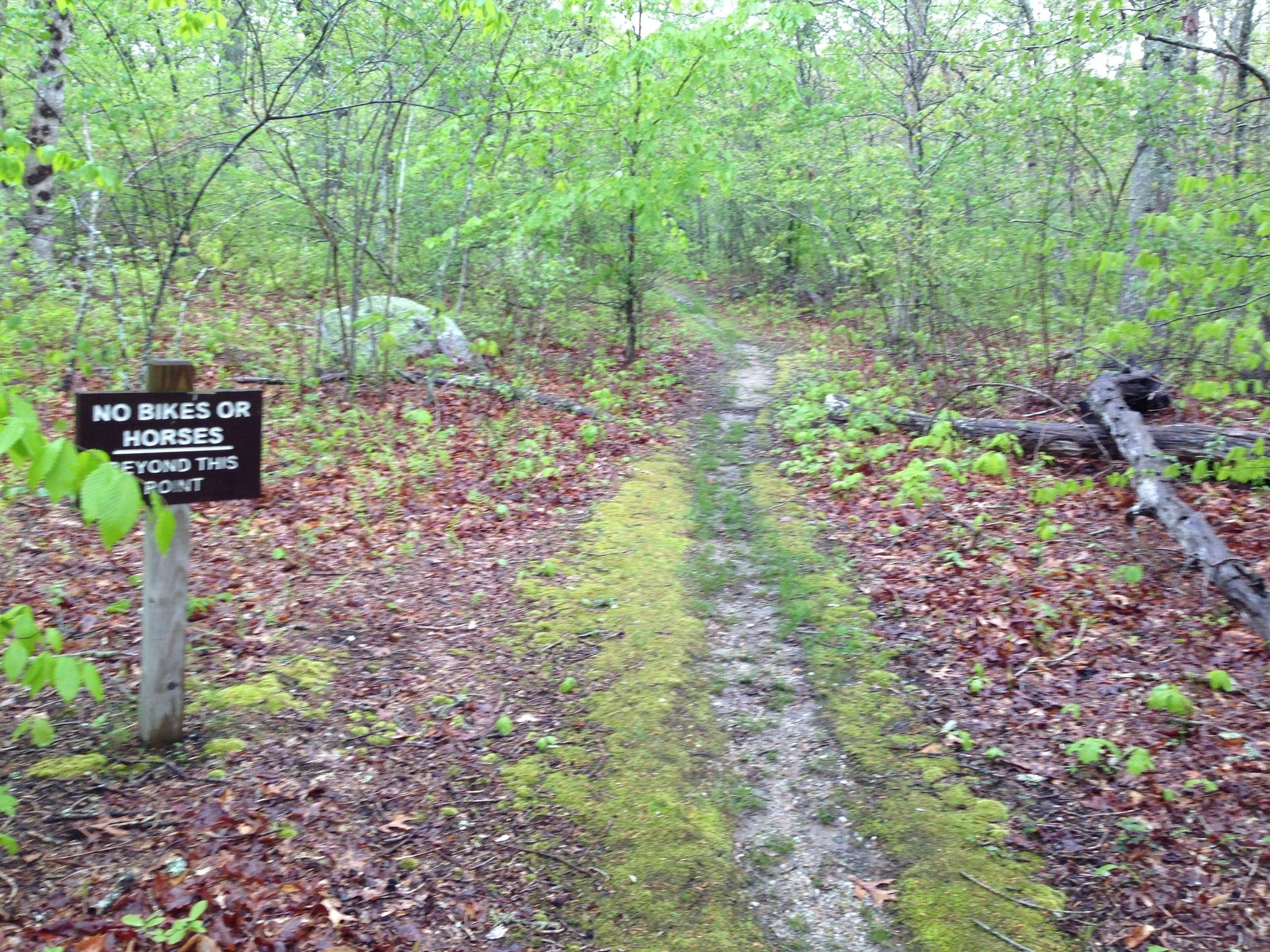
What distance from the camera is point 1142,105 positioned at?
10234 mm

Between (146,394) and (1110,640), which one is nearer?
(146,394)

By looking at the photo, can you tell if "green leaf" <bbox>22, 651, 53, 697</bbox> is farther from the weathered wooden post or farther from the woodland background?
the weathered wooden post

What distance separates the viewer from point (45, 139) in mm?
11945

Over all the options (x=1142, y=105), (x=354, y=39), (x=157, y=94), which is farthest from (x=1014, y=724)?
(x=157, y=94)

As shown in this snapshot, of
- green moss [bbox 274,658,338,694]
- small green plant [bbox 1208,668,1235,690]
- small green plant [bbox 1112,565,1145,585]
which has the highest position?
small green plant [bbox 1112,565,1145,585]

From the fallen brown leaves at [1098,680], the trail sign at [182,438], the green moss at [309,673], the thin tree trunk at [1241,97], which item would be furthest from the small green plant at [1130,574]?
the trail sign at [182,438]

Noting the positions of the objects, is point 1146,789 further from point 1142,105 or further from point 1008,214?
point 1008,214

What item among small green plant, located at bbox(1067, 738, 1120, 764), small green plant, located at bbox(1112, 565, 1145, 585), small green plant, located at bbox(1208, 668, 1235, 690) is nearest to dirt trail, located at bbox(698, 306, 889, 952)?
small green plant, located at bbox(1067, 738, 1120, 764)

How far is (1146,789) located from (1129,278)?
26.9 feet

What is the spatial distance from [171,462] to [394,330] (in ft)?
29.8

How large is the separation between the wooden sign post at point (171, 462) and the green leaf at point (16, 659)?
1.33 meters

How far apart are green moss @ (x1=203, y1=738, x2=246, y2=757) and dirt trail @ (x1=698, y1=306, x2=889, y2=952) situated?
2.74m

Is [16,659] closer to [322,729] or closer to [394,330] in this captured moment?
[322,729]

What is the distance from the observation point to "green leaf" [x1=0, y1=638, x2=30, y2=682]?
2.53 metres
